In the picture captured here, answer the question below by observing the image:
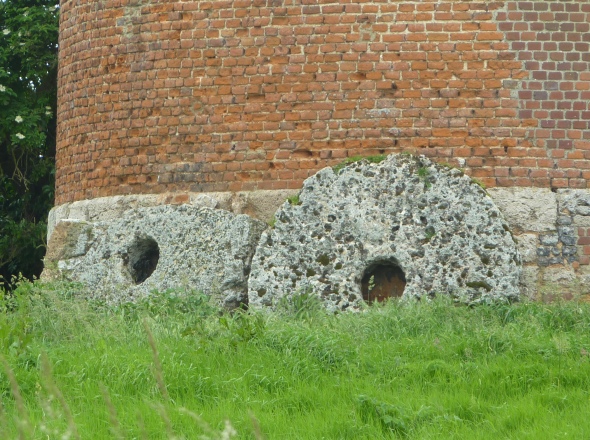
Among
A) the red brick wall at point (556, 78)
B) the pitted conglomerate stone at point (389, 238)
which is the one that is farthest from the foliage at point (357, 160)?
the red brick wall at point (556, 78)

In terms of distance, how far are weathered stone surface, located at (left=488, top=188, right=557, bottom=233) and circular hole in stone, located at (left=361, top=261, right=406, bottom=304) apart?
3.31 ft

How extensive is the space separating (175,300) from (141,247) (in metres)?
1.04

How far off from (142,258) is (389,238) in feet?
7.60

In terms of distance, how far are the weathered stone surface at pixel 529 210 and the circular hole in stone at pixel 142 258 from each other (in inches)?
120

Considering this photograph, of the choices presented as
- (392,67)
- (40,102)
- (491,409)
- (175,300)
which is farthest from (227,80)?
(40,102)

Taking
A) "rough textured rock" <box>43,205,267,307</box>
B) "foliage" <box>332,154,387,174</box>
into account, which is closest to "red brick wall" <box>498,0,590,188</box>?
"foliage" <box>332,154,387,174</box>

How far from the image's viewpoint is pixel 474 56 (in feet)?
26.7

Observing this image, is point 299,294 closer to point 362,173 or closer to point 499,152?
point 362,173

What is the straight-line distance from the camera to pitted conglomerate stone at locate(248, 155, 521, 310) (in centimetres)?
774

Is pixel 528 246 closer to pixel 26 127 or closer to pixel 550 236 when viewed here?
pixel 550 236

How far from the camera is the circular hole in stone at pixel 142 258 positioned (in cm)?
859

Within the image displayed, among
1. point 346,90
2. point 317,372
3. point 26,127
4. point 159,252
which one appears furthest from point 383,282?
point 26,127

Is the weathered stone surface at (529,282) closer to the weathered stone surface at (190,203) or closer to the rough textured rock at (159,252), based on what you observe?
the weathered stone surface at (190,203)

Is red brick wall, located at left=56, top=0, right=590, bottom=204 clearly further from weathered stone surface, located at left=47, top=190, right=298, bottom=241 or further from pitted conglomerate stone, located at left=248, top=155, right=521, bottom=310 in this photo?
pitted conglomerate stone, located at left=248, top=155, right=521, bottom=310
